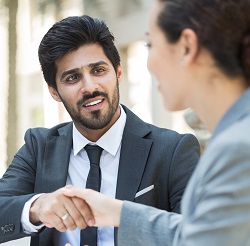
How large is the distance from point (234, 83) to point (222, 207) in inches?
10.1

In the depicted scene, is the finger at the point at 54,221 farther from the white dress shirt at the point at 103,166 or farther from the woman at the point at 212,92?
the woman at the point at 212,92

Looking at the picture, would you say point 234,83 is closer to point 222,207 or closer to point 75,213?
point 222,207

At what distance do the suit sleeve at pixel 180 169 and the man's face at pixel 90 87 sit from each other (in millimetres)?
321

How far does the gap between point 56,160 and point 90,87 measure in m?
0.34

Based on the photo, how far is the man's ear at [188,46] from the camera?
1150 mm

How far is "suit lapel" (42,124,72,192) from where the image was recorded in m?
2.38

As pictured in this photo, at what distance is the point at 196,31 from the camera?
1.15 m

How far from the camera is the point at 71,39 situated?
7.84 feet

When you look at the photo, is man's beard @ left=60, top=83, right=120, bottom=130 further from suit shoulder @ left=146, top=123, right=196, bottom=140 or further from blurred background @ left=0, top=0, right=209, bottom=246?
blurred background @ left=0, top=0, right=209, bottom=246

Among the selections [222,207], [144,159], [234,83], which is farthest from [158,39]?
[144,159]

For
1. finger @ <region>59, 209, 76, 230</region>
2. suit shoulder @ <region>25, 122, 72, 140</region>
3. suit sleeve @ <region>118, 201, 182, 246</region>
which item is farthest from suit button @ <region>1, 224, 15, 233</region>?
suit sleeve @ <region>118, 201, 182, 246</region>

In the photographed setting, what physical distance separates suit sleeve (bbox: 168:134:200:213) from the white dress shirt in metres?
0.24

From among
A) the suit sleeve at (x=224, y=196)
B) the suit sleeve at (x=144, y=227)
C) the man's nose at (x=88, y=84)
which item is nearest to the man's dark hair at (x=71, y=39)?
the man's nose at (x=88, y=84)

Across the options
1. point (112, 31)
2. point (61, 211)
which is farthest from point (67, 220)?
point (112, 31)
